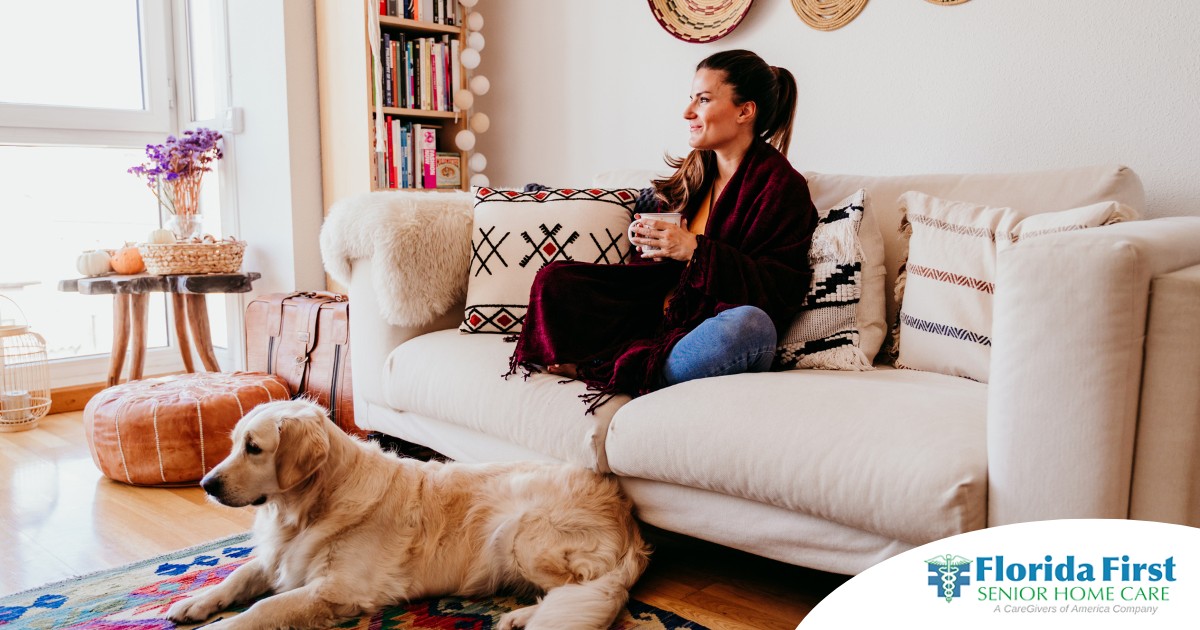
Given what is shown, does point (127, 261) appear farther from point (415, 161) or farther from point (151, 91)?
point (415, 161)

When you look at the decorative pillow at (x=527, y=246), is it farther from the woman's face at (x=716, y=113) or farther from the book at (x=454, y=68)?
the book at (x=454, y=68)

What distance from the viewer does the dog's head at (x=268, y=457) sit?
5.02 ft

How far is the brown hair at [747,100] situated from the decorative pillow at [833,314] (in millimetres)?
424

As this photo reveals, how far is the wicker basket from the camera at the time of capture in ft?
10.7

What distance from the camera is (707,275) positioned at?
196 centimetres

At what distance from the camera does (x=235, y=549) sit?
200 cm

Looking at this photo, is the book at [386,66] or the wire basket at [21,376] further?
the book at [386,66]

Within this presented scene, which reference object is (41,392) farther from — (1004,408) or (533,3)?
(1004,408)

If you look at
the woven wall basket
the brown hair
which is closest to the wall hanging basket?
the woven wall basket

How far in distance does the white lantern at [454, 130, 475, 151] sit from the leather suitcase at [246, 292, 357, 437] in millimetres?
877

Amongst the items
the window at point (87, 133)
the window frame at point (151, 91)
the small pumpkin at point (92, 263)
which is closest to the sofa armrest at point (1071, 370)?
the small pumpkin at point (92, 263)

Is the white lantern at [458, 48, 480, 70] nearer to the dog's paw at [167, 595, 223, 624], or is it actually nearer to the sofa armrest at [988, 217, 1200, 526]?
the dog's paw at [167, 595, 223, 624]

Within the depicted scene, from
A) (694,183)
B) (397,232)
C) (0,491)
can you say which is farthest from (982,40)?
(0,491)

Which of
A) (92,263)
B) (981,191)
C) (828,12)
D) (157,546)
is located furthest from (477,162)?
(981,191)
